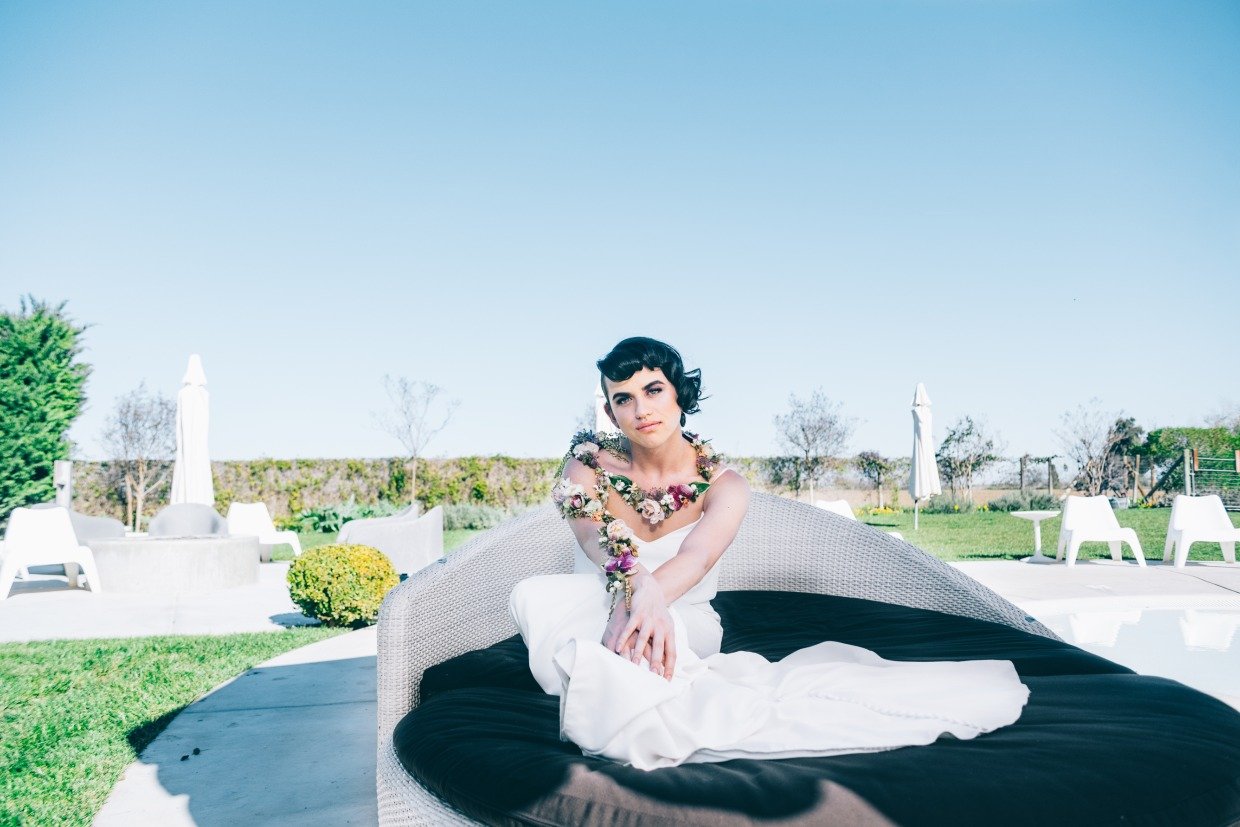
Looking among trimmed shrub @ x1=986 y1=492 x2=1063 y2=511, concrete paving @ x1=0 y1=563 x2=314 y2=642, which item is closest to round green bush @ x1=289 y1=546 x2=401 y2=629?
concrete paving @ x1=0 y1=563 x2=314 y2=642

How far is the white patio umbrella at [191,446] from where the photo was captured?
984 cm

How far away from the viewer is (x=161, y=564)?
7.76 m

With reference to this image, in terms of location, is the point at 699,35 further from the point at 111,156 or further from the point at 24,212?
the point at 24,212

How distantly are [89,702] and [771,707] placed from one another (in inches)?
142

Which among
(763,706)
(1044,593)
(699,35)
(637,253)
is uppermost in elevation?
(699,35)

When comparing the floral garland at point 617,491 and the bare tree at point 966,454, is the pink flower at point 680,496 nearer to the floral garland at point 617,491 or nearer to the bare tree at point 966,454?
the floral garland at point 617,491

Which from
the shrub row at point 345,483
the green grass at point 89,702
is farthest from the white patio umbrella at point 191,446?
the shrub row at point 345,483

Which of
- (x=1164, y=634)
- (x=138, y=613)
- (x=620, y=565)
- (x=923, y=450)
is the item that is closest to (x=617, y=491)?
(x=620, y=565)

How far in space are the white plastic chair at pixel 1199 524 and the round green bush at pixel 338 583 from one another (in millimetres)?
7846

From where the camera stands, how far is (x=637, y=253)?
12039 mm

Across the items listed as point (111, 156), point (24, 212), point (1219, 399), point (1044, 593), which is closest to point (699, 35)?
point (1044, 593)

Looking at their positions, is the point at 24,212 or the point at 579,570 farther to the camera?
the point at 24,212

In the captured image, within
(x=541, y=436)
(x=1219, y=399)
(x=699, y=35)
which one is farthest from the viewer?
(x=1219, y=399)

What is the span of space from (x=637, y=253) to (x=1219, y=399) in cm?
2314
